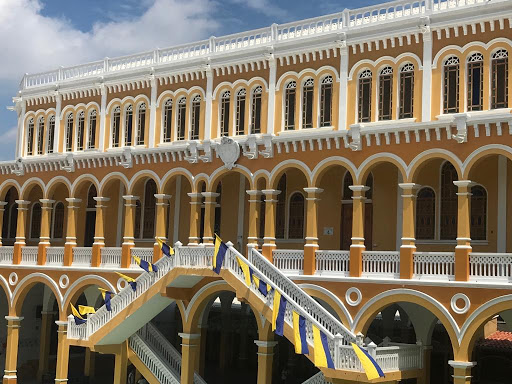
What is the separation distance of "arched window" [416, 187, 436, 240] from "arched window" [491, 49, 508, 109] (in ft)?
13.2

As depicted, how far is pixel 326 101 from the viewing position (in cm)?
2898

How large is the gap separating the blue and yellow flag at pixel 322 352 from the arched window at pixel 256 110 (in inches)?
401

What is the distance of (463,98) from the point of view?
25578 millimetres

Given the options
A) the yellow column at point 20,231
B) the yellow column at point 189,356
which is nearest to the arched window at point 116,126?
the yellow column at point 20,231

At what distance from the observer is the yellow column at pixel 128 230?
32.6m

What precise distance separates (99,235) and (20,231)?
513cm

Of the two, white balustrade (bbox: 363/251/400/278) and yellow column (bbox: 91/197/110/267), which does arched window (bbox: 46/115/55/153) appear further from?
white balustrade (bbox: 363/251/400/278)

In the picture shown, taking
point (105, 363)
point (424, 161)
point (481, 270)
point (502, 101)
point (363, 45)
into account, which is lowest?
point (105, 363)

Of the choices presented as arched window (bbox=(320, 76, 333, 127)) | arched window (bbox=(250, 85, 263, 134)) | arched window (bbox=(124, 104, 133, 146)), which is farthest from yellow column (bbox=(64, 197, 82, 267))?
arched window (bbox=(320, 76, 333, 127))

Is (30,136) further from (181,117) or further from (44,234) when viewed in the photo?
(181,117)

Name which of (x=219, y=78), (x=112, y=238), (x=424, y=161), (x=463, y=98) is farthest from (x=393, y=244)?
(x=112, y=238)

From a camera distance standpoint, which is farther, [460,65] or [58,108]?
[58,108]

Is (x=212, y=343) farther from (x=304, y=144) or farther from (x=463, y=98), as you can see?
(x=463, y=98)

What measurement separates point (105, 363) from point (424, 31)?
80.6 ft
